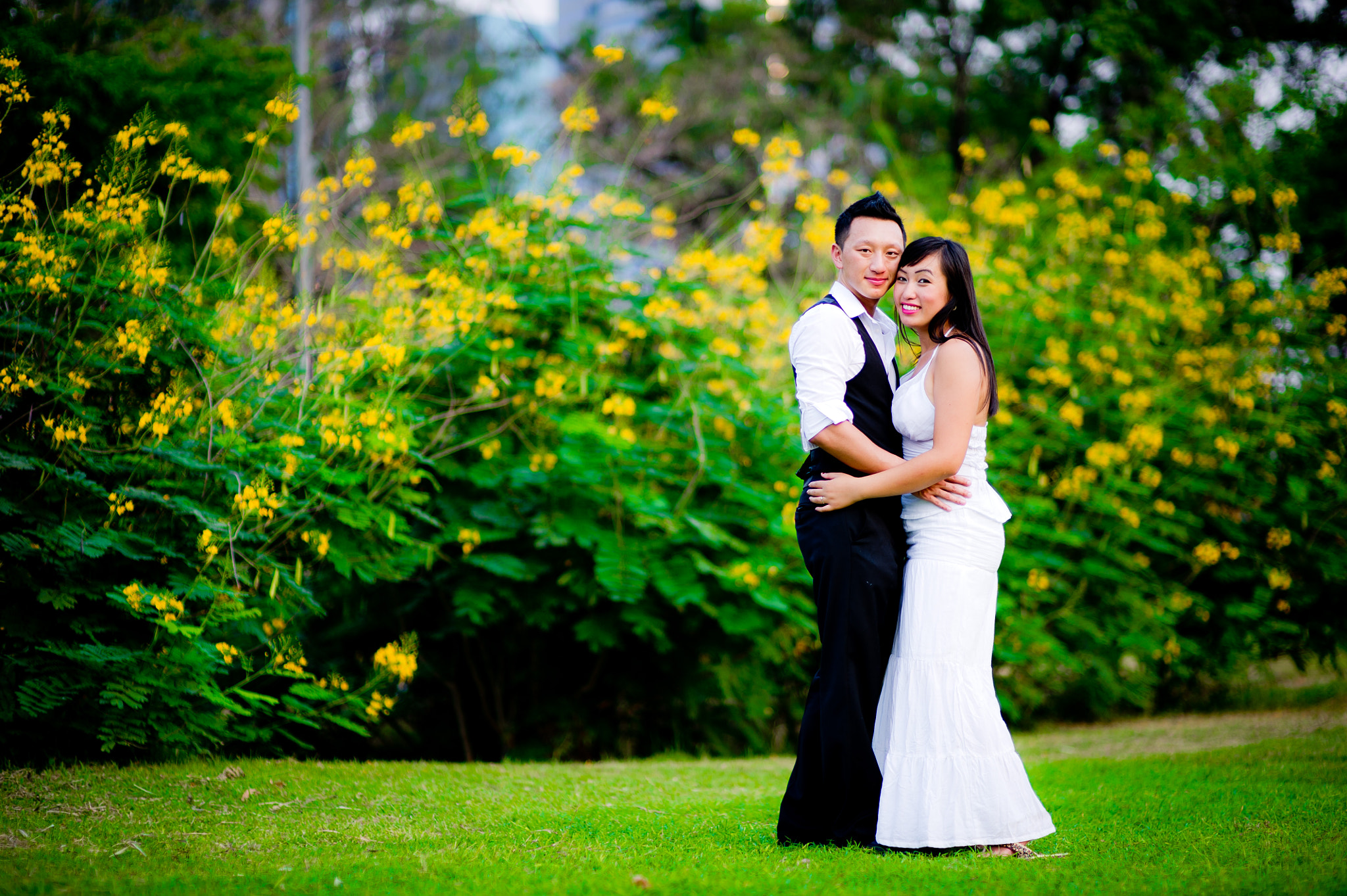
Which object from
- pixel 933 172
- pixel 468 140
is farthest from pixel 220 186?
pixel 933 172

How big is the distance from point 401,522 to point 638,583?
52.7 inches

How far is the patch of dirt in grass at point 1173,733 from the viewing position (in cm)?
620

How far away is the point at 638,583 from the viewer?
5.78 m

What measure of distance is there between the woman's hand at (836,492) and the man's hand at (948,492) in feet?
0.77

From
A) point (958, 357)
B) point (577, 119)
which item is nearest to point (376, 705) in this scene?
point (958, 357)

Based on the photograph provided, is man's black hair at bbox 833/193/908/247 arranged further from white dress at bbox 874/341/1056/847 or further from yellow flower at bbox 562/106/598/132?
yellow flower at bbox 562/106/598/132

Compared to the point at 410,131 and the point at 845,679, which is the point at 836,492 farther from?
the point at 410,131

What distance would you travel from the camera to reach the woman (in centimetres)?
333

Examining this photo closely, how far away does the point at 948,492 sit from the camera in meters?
3.50

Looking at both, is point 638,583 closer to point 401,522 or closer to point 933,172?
point 401,522

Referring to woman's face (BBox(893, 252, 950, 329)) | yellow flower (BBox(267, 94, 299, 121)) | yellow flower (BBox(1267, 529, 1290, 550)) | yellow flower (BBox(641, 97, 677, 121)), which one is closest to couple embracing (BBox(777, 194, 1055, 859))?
woman's face (BBox(893, 252, 950, 329))

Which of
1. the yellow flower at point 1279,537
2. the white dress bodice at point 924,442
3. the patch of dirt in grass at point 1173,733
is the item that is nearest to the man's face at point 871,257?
the white dress bodice at point 924,442

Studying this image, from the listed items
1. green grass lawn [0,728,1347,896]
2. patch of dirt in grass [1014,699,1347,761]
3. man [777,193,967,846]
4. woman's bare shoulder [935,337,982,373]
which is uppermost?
woman's bare shoulder [935,337,982,373]

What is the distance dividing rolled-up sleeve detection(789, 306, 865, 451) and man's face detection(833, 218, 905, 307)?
16 centimetres
